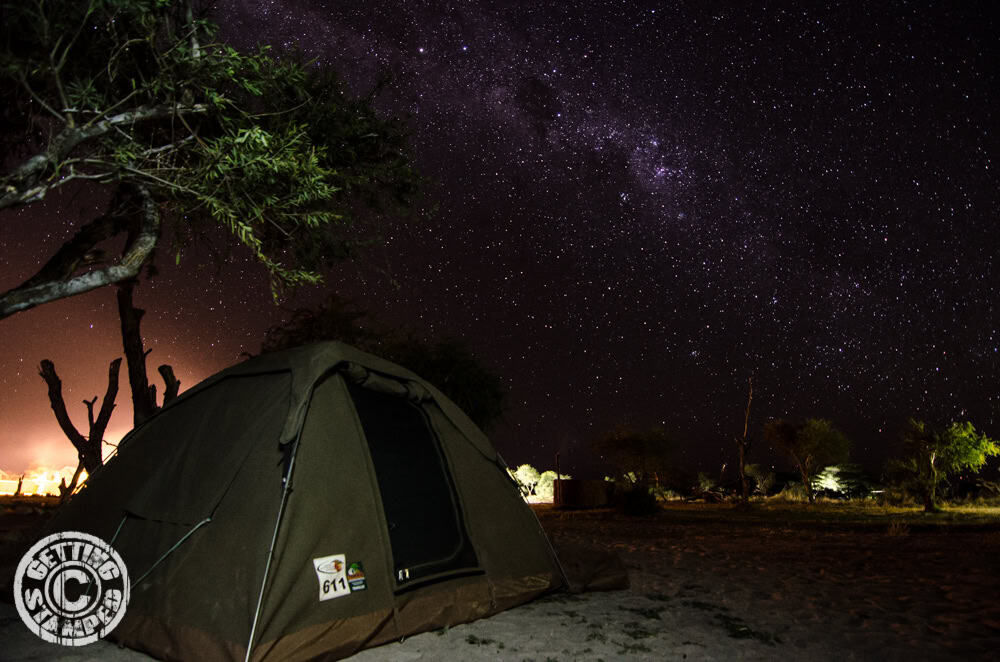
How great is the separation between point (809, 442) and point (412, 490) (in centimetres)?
3661

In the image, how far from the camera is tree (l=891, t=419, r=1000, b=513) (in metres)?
25.4

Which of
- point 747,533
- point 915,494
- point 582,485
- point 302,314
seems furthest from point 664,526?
point 915,494

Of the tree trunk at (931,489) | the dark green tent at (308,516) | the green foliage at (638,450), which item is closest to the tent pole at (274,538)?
the dark green tent at (308,516)

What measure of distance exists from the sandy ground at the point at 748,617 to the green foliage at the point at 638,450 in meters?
27.2

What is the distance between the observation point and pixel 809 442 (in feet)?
118

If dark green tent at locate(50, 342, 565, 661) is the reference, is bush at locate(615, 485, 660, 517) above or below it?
below

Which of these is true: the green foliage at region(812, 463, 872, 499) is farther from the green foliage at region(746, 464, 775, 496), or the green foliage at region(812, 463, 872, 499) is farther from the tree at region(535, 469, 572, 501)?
the tree at region(535, 469, 572, 501)

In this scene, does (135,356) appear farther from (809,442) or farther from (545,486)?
(545,486)

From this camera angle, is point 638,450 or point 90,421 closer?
point 90,421

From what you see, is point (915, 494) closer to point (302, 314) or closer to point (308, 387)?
point (302, 314)

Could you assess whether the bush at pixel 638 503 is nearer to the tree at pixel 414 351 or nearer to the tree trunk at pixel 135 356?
the tree at pixel 414 351

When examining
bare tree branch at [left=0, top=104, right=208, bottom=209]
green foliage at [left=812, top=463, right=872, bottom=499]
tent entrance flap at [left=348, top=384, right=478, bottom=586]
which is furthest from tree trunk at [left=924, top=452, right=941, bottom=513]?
bare tree branch at [left=0, top=104, right=208, bottom=209]

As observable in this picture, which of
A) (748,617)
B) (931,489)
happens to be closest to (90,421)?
(748,617)

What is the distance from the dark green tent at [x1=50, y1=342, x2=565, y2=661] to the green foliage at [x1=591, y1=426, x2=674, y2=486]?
3207 centimetres
